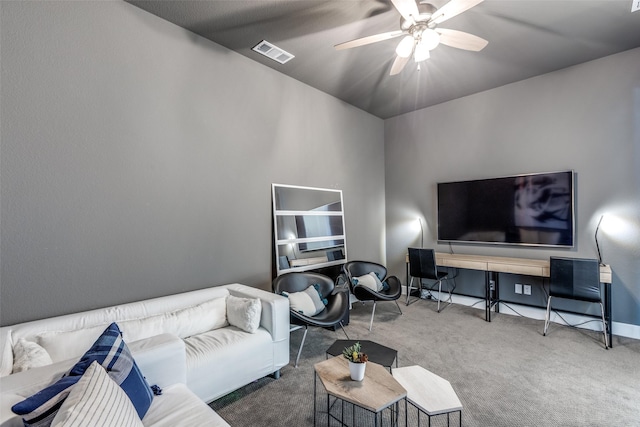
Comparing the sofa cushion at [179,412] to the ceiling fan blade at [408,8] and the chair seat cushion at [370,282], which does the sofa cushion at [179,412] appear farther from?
the ceiling fan blade at [408,8]

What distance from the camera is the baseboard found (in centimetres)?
317

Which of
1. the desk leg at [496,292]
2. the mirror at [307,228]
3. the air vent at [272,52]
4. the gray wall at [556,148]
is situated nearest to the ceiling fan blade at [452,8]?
the air vent at [272,52]

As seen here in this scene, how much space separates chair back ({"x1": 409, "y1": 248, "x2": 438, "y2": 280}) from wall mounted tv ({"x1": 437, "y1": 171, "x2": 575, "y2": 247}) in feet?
2.27

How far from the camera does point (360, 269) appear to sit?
13.2ft

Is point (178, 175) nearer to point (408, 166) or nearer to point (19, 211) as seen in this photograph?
point (19, 211)

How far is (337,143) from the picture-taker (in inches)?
173

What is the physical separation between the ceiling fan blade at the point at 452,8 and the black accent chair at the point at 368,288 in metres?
2.68

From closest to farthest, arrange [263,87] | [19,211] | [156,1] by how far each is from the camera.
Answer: [19,211], [156,1], [263,87]

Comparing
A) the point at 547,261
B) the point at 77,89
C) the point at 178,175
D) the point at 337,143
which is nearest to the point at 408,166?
the point at 337,143

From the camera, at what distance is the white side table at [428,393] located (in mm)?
1444

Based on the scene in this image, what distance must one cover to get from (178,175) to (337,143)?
243 centimetres

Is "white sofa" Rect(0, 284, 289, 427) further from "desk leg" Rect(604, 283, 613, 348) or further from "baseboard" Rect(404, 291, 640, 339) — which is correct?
"desk leg" Rect(604, 283, 613, 348)

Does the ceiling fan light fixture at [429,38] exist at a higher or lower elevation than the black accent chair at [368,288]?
higher

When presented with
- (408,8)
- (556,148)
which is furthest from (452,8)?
(556,148)
